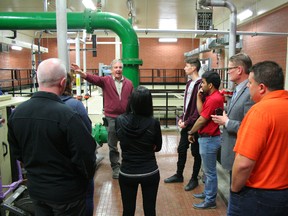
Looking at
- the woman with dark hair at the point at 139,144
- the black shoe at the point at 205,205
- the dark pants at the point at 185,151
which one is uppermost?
the woman with dark hair at the point at 139,144

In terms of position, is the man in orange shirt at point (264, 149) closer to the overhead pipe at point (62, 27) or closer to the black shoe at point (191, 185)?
the overhead pipe at point (62, 27)

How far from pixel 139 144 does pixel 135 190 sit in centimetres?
37

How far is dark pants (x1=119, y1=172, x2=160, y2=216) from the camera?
6.22 ft

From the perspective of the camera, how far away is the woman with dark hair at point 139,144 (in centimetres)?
184

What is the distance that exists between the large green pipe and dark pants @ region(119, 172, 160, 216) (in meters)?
1.82

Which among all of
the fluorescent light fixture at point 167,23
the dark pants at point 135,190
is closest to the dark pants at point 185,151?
the dark pants at point 135,190

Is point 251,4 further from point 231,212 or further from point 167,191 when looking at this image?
point 231,212

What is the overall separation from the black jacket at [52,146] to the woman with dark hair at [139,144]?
0.43 m

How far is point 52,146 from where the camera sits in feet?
4.51

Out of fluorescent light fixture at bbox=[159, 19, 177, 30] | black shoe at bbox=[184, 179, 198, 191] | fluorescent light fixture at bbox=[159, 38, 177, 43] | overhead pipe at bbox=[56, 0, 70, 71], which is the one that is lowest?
black shoe at bbox=[184, 179, 198, 191]

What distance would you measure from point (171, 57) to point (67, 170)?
1528cm

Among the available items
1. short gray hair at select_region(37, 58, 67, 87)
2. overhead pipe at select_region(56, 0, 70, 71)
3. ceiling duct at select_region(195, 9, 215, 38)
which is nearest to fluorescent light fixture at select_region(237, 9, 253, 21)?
ceiling duct at select_region(195, 9, 215, 38)

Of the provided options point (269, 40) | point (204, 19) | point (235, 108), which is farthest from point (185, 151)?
point (269, 40)

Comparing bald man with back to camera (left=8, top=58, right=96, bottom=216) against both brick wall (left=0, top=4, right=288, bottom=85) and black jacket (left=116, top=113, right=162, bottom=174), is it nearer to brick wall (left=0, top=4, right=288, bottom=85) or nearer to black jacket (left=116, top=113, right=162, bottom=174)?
black jacket (left=116, top=113, right=162, bottom=174)
